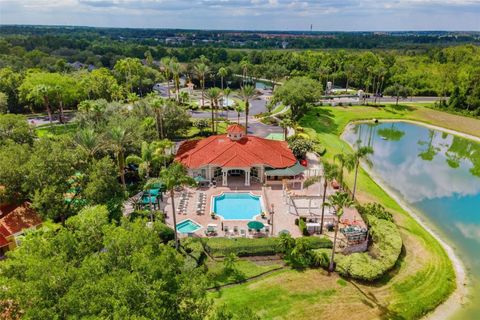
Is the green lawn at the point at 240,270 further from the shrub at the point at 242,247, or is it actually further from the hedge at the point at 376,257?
the hedge at the point at 376,257

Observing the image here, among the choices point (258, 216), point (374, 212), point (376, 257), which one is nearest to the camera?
point (376, 257)

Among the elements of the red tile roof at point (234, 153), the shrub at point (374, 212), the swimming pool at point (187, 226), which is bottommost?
the swimming pool at point (187, 226)

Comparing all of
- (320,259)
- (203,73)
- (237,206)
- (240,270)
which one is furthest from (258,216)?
(203,73)

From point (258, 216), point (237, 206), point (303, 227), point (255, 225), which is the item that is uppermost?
point (255, 225)

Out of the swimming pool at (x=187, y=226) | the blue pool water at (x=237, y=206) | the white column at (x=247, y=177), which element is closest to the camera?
the swimming pool at (x=187, y=226)

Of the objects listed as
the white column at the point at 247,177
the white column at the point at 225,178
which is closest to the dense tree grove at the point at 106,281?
the white column at the point at 225,178

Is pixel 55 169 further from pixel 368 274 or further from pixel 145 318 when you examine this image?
pixel 368 274

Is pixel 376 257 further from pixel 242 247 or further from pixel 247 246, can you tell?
pixel 242 247
